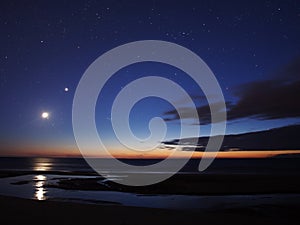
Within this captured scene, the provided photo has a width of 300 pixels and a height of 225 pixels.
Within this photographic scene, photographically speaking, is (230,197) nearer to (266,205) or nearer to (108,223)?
(266,205)

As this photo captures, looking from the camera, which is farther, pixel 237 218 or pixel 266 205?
pixel 266 205

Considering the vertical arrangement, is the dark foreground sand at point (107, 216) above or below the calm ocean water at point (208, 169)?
above

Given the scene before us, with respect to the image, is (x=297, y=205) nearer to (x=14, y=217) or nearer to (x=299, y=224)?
(x=299, y=224)

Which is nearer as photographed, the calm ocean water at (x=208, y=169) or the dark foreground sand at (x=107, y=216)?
the dark foreground sand at (x=107, y=216)

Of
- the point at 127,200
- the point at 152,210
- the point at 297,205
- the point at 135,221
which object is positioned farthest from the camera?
the point at 127,200

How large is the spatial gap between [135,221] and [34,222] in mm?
3627

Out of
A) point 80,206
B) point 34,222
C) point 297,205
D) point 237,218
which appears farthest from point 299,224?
point 34,222

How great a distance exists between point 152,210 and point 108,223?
10.8ft

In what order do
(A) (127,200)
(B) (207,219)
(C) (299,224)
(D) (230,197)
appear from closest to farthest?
(B) (207,219)
(C) (299,224)
(A) (127,200)
(D) (230,197)

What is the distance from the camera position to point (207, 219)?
11.1 metres

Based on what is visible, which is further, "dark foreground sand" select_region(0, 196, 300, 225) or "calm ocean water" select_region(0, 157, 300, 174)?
"calm ocean water" select_region(0, 157, 300, 174)

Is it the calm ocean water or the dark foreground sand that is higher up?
the dark foreground sand

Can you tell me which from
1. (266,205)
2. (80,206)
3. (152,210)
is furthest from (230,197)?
(80,206)

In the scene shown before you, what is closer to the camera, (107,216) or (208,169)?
(107,216)
